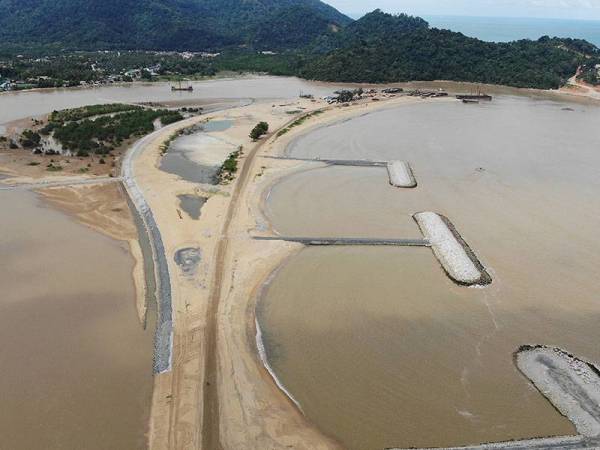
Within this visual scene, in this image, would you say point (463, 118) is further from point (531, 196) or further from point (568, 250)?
point (568, 250)

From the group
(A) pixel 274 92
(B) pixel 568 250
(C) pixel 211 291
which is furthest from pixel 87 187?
(A) pixel 274 92

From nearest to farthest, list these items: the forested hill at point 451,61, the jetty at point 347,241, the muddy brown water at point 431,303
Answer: the muddy brown water at point 431,303 < the jetty at point 347,241 < the forested hill at point 451,61

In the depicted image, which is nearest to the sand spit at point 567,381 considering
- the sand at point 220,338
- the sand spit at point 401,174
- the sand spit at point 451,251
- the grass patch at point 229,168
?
the sand spit at point 451,251

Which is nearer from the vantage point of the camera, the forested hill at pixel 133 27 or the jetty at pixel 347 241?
the jetty at pixel 347 241

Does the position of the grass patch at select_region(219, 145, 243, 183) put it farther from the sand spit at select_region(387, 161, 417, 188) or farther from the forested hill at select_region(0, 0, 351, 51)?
the forested hill at select_region(0, 0, 351, 51)

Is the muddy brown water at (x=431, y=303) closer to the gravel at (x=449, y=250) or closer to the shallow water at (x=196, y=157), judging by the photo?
the gravel at (x=449, y=250)

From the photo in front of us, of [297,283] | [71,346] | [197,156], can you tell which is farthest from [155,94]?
[71,346]

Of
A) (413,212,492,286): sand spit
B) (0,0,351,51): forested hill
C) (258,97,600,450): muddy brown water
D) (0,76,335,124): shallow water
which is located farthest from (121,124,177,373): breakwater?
(0,0,351,51): forested hill
